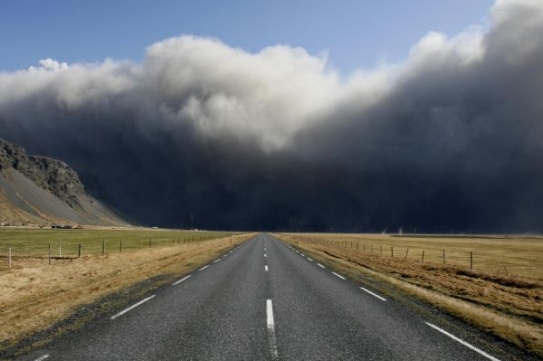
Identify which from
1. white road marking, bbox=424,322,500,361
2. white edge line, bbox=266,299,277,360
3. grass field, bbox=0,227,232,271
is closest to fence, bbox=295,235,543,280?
white road marking, bbox=424,322,500,361

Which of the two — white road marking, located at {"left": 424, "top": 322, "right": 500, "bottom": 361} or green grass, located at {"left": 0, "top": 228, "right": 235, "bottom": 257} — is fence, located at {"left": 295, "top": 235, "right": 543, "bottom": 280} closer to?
white road marking, located at {"left": 424, "top": 322, "right": 500, "bottom": 361}

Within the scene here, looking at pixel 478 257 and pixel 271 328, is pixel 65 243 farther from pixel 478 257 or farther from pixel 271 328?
pixel 271 328

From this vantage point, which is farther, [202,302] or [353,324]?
[202,302]

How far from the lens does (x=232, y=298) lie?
47.2 ft

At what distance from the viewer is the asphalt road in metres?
8.13

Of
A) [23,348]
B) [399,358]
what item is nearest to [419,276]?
[399,358]

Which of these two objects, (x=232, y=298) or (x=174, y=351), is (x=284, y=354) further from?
(x=232, y=298)

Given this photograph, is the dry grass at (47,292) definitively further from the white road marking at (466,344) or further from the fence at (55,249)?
the white road marking at (466,344)

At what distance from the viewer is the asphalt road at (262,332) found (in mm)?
8133

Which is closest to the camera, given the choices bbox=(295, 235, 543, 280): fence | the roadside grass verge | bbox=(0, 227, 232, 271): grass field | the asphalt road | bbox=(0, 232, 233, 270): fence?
the asphalt road

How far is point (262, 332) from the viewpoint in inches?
383

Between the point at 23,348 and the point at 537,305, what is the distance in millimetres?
16530

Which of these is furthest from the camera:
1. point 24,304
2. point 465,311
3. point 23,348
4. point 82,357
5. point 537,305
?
point 537,305

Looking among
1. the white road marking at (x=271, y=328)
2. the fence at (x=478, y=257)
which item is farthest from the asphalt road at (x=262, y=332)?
the fence at (x=478, y=257)
